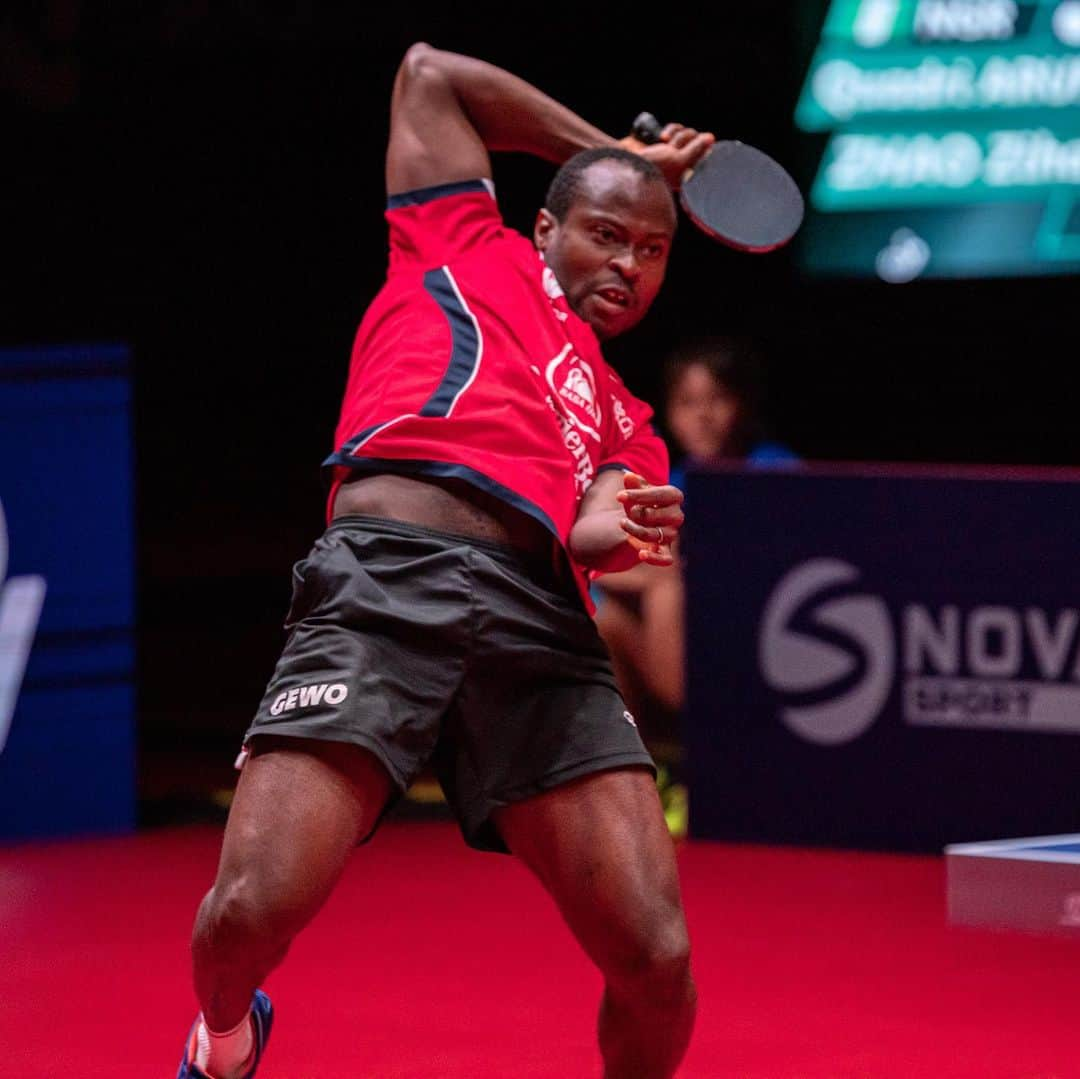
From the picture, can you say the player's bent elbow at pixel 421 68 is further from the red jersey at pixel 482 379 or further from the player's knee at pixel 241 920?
the player's knee at pixel 241 920

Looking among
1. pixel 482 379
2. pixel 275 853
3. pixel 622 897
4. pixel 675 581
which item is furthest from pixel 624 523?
pixel 675 581

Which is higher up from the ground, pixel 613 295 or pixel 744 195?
pixel 744 195

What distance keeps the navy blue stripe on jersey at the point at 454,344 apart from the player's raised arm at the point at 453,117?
0.18 metres

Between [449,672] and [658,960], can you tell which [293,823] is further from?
[658,960]

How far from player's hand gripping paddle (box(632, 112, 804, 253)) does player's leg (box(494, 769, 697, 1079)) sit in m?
0.91

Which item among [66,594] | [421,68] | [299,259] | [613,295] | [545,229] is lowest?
[66,594]

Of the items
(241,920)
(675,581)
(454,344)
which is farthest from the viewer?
(675,581)

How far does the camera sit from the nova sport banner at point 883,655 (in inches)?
208

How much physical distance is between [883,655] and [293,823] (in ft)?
9.96

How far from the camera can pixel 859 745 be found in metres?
5.48

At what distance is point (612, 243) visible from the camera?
3104mm

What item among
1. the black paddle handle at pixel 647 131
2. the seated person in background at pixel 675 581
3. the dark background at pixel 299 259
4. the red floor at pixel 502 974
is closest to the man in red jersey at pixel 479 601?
the black paddle handle at pixel 647 131

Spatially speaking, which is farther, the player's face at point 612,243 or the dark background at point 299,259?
the dark background at point 299,259

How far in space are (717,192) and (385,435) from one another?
73 centimetres
